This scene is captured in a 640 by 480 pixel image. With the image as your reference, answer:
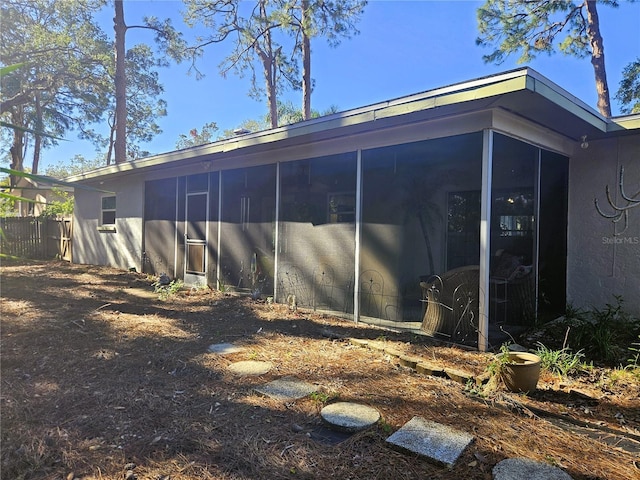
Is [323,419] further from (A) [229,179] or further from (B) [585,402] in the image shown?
(A) [229,179]

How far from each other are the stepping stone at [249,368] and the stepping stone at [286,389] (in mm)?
286

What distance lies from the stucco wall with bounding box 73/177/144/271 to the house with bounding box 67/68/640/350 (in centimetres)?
421

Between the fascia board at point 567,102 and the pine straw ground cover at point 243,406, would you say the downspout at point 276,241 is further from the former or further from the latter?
the fascia board at point 567,102

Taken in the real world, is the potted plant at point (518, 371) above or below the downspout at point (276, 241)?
below

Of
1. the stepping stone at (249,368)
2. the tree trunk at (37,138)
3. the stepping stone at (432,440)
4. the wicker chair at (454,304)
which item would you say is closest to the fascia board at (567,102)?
the wicker chair at (454,304)

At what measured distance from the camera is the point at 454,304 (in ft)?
14.6

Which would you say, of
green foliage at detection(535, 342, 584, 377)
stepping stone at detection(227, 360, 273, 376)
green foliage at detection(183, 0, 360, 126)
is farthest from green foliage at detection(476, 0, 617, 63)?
stepping stone at detection(227, 360, 273, 376)

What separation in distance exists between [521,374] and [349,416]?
1538 millimetres

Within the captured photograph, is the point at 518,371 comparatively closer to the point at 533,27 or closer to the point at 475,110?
the point at 475,110

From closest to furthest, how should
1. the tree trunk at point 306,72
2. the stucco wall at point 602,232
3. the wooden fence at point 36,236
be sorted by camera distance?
1. the stucco wall at point 602,232
2. the wooden fence at point 36,236
3. the tree trunk at point 306,72

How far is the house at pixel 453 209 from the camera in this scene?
4270 millimetres

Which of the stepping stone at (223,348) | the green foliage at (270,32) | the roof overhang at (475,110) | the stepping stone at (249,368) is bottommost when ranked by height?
the stepping stone at (249,368)

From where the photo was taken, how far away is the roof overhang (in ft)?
11.4

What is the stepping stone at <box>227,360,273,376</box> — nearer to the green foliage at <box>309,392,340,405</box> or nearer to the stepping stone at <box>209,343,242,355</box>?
the stepping stone at <box>209,343,242,355</box>
